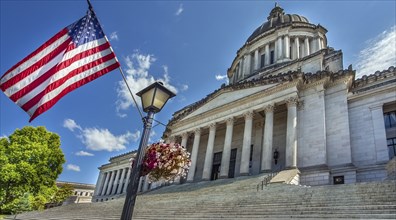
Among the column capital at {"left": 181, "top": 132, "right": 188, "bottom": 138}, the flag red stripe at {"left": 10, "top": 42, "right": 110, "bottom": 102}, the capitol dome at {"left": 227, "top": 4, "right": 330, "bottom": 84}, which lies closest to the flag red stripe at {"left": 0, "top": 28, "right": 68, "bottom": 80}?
the flag red stripe at {"left": 10, "top": 42, "right": 110, "bottom": 102}

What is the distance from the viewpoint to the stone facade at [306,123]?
1841 centimetres

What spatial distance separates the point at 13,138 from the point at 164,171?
3265 centimetres

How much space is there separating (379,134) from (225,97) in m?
14.5

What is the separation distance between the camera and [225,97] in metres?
28.5

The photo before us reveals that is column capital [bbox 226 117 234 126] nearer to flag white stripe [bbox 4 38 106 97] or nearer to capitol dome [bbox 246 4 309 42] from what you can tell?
flag white stripe [bbox 4 38 106 97]

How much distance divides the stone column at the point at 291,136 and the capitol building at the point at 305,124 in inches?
1.6

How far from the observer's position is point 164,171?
5902mm

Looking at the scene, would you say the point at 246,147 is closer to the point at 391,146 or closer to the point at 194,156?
the point at 194,156

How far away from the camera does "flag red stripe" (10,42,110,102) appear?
6.30 m

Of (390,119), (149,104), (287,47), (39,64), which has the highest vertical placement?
(287,47)

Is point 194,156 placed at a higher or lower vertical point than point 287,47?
lower

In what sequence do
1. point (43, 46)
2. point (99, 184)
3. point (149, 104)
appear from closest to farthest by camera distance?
point (149, 104)
point (43, 46)
point (99, 184)

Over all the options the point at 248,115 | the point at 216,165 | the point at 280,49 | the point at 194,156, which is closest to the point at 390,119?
the point at 248,115

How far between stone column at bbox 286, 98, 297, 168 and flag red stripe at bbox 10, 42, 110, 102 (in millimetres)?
16139
